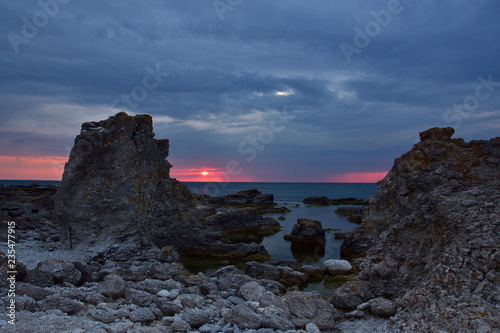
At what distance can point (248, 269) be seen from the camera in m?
17.5

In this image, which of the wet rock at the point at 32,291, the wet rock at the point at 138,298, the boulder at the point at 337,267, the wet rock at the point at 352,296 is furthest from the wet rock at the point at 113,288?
the boulder at the point at 337,267

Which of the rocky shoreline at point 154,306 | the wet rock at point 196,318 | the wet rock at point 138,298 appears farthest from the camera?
the wet rock at point 138,298

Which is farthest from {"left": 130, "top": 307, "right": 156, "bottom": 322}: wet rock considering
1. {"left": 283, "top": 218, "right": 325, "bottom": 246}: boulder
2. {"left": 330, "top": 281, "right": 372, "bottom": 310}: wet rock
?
{"left": 283, "top": 218, "right": 325, "bottom": 246}: boulder

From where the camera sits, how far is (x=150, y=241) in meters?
20.0

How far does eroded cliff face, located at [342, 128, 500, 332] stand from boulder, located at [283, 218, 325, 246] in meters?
15.6

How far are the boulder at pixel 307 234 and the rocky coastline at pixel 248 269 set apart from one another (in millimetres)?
8846

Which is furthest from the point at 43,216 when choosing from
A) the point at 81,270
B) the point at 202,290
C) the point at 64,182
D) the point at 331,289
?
the point at 331,289

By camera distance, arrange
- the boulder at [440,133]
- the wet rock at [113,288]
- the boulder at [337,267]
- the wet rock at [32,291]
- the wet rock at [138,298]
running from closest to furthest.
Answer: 1. the wet rock at [32,291]
2. the wet rock at [138,298]
3. the wet rock at [113,288]
4. the boulder at [440,133]
5. the boulder at [337,267]

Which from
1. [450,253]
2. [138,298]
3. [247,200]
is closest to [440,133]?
[450,253]

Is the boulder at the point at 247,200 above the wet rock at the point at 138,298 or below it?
below

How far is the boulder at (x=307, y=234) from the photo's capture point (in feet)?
93.1

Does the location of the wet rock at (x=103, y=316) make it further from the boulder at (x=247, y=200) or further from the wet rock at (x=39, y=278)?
the boulder at (x=247, y=200)

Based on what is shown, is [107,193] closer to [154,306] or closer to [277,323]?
[154,306]

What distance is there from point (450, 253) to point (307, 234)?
21422 mm
